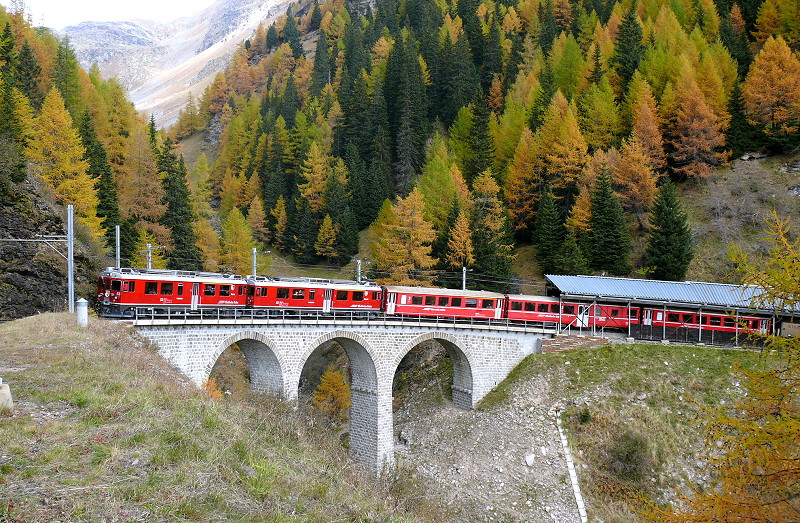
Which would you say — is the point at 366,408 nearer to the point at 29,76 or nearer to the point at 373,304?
the point at 373,304

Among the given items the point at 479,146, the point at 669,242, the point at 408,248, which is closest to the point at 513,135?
the point at 479,146

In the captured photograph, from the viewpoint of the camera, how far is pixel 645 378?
105 ft

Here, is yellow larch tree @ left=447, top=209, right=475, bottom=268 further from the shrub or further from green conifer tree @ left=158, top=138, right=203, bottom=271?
green conifer tree @ left=158, top=138, right=203, bottom=271

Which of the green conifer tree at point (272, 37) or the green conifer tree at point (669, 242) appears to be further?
the green conifer tree at point (272, 37)

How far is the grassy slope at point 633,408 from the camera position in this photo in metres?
27.1

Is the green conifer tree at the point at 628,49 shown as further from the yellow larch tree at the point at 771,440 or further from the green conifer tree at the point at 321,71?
the yellow larch tree at the point at 771,440

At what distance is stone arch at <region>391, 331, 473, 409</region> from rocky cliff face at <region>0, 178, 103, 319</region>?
761 inches

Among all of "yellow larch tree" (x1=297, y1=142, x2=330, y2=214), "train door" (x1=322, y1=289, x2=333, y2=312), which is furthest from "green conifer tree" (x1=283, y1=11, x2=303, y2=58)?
"train door" (x1=322, y1=289, x2=333, y2=312)

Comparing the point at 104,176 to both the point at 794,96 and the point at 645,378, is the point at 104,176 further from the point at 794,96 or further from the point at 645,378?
the point at 794,96

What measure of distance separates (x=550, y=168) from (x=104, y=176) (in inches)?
1551

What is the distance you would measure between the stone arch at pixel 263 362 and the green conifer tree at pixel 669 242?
30342 millimetres

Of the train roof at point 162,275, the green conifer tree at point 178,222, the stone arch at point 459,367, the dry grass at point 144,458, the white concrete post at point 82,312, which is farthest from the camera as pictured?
the green conifer tree at point 178,222

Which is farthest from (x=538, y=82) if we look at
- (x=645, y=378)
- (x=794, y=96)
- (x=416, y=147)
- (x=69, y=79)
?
(x=69, y=79)

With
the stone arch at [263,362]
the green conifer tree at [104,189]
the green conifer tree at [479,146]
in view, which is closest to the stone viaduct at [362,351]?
the stone arch at [263,362]
